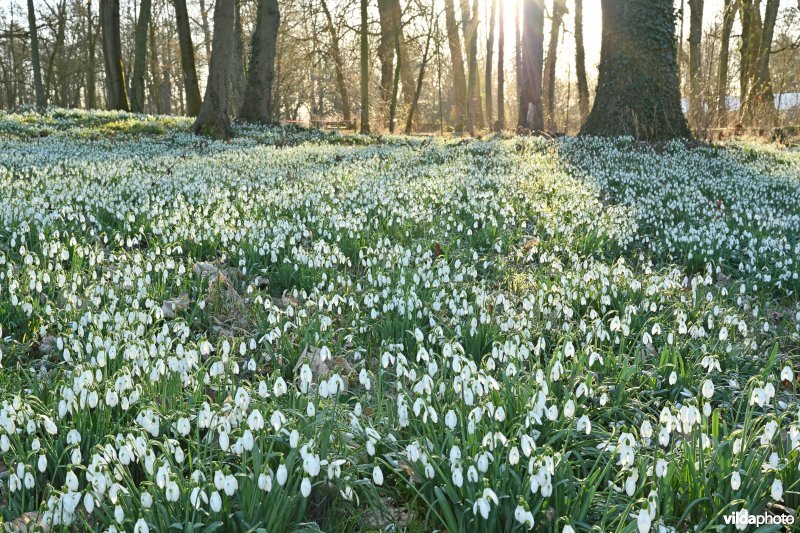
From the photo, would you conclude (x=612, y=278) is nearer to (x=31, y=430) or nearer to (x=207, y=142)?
(x=31, y=430)

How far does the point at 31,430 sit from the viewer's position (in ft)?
7.18

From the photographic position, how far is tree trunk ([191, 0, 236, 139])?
14.9m

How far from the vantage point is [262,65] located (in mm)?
21688

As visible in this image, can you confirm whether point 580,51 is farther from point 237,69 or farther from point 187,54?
point 237,69

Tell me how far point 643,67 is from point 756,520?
14.4 meters

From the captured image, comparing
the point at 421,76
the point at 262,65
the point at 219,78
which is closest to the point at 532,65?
the point at 421,76

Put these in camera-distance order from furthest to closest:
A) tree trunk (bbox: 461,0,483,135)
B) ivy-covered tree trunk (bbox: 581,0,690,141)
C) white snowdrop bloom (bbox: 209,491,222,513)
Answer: tree trunk (bbox: 461,0,483,135)
ivy-covered tree trunk (bbox: 581,0,690,141)
white snowdrop bloom (bbox: 209,491,222,513)

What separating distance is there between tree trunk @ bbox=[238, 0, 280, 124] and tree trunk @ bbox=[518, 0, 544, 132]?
8.41 meters

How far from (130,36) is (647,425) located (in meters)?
45.8

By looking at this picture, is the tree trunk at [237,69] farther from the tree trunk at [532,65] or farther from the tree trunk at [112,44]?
the tree trunk at [532,65]

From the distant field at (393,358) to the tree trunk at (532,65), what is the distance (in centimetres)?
1524

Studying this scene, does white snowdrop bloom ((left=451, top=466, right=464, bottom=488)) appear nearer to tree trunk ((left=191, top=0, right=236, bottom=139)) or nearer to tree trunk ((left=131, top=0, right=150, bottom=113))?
tree trunk ((left=191, top=0, right=236, bottom=139))

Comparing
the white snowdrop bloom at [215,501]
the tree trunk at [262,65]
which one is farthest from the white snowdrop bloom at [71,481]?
the tree trunk at [262,65]

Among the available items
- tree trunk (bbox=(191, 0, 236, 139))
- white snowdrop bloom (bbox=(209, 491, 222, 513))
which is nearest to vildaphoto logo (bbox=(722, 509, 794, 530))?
white snowdrop bloom (bbox=(209, 491, 222, 513))
